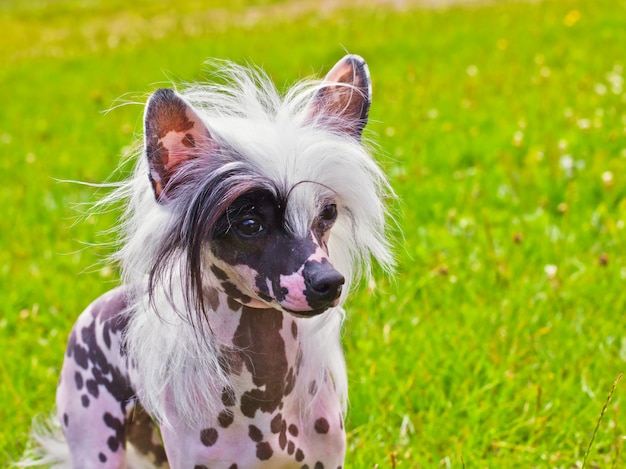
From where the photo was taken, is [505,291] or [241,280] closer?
[241,280]

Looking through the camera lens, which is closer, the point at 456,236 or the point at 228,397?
the point at 228,397

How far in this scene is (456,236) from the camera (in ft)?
14.2

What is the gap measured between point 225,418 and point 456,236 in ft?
8.28

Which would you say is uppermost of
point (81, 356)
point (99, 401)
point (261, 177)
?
point (261, 177)

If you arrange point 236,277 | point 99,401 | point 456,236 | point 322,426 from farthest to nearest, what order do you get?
point 456,236
point 99,401
point 322,426
point 236,277

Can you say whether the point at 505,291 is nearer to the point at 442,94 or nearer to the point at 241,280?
the point at 241,280

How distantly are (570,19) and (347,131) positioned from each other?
26.2 feet

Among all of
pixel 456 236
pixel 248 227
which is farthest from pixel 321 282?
pixel 456 236

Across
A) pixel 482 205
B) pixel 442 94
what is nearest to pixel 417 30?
pixel 442 94

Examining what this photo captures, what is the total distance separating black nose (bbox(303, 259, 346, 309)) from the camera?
5.90ft

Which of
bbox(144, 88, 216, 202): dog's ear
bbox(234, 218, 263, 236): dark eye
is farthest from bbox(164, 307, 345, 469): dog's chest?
bbox(144, 88, 216, 202): dog's ear

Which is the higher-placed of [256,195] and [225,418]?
[256,195]

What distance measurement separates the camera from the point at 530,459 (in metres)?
2.76

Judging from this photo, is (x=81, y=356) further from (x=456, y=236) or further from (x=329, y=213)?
(x=456, y=236)
